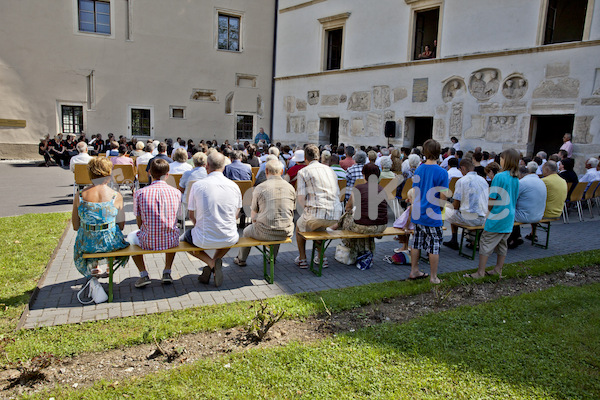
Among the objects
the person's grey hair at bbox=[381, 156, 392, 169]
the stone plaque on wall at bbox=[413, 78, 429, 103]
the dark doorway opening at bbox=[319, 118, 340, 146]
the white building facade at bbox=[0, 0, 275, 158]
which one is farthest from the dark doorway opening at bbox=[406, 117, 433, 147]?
the person's grey hair at bbox=[381, 156, 392, 169]

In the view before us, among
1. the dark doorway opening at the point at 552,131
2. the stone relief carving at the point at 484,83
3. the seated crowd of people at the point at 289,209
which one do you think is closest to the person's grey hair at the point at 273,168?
the seated crowd of people at the point at 289,209

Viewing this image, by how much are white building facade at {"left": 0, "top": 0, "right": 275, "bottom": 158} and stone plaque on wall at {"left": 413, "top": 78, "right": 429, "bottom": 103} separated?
31.0 feet

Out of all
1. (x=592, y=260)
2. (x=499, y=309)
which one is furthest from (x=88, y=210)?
(x=592, y=260)

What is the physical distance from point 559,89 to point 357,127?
7918 millimetres

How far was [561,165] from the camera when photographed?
32.8 ft

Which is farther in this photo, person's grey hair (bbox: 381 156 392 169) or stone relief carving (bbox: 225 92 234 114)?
stone relief carving (bbox: 225 92 234 114)

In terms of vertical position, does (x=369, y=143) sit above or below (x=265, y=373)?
Result: above

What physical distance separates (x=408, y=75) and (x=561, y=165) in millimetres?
8169

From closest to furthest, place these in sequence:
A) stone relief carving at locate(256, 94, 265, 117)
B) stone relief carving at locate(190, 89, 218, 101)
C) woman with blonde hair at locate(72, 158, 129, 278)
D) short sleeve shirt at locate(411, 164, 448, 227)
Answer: woman with blonde hair at locate(72, 158, 129, 278) → short sleeve shirt at locate(411, 164, 448, 227) → stone relief carving at locate(190, 89, 218, 101) → stone relief carving at locate(256, 94, 265, 117)

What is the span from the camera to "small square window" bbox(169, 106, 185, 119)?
70.9 ft

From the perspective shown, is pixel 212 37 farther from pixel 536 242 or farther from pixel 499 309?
pixel 499 309

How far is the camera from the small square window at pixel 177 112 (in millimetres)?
21609

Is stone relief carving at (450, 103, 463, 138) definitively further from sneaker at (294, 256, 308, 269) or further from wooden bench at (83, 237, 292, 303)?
wooden bench at (83, 237, 292, 303)

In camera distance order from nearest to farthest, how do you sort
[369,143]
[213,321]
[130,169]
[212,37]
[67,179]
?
[213,321] → [130,169] → [67,179] → [369,143] → [212,37]
